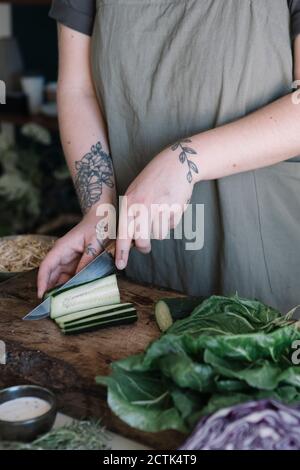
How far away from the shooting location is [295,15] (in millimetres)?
1750

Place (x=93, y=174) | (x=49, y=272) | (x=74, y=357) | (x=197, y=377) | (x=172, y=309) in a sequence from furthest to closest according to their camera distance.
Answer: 1. (x=93, y=174)
2. (x=49, y=272)
3. (x=172, y=309)
4. (x=74, y=357)
5. (x=197, y=377)

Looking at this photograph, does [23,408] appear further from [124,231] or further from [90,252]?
[90,252]

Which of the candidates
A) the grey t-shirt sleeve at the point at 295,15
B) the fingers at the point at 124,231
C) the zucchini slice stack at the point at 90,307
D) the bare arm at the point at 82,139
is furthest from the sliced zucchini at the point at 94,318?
the grey t-shirt sleeve at the point at 295,15

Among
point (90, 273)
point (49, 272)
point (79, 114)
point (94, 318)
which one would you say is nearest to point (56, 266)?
point (49, 272)

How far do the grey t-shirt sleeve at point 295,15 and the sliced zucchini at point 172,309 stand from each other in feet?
→ 2.39

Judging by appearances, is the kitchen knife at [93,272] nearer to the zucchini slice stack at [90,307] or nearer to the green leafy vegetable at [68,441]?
the zucchini slice stack at [90,307]

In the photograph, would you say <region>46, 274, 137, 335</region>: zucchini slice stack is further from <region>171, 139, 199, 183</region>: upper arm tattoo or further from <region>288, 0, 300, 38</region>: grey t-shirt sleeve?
<region>288, 0, 300, 38</region>: grey t-shirt sleeve

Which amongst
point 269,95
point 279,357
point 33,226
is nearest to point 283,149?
point 269,95

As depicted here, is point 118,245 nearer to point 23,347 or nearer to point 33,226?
point 23,347

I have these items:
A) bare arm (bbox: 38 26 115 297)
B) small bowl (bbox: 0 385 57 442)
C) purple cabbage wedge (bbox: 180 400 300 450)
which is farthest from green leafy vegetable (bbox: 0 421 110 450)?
bare arm (bbox: 38 26 115 297)

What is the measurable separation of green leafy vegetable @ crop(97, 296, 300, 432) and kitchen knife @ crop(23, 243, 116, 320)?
1.53 ft

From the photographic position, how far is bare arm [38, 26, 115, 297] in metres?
1.93

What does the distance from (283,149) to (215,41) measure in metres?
0.37

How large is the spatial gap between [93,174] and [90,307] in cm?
52
